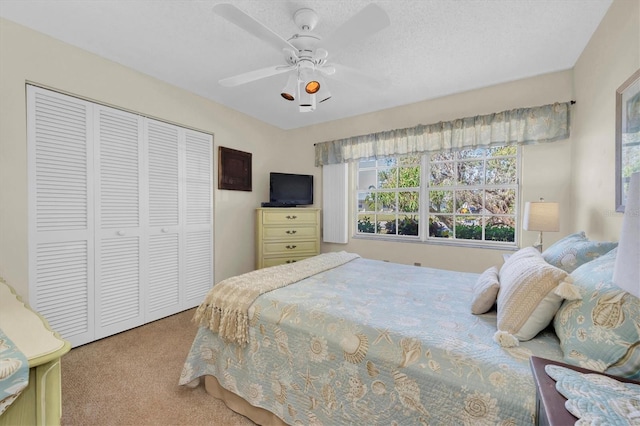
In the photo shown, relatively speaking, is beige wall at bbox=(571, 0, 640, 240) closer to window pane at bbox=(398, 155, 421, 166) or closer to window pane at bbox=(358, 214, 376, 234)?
window pane at bbox=(398, 155, 421, 166)

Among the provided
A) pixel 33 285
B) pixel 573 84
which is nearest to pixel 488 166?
pixel 573 84

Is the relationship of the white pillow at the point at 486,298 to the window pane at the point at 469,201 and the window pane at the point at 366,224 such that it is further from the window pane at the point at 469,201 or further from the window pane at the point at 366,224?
the window pane at the point at 366,224

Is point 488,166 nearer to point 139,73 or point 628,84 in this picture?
point 628,84

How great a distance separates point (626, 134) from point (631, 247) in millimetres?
1456

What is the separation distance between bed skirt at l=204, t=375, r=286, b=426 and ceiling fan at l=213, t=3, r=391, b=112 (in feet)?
6.37

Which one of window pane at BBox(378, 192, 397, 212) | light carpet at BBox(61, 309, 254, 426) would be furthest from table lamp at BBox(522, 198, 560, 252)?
light carpet at BBox(61, 309, 254, 426)

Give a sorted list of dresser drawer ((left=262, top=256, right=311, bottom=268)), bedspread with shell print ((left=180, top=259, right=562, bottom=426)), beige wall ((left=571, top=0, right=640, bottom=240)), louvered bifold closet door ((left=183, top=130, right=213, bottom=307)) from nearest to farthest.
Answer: bedspread with shell print ((left=180, top=259, right=562, bottom=426))
beige wall ((left=571, top=0, right=640, bottom=240))
louvered bifold closet door ((left=183, top=130, right=213, bottom=307))
dresser drawer ((left=262, top=256, right=311, bottom=268))

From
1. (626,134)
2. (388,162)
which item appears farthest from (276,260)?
(626,134)

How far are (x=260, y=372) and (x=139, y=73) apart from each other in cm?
291

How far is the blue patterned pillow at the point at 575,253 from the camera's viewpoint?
4.61ft

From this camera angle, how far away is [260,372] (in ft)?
4.77

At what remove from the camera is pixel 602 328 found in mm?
869

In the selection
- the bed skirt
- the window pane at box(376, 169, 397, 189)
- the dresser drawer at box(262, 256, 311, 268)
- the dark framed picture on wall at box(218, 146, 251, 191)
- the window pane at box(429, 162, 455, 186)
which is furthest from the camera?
the window pane at box(376, 169, 397, 189)

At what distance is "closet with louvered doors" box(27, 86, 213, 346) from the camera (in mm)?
2104
